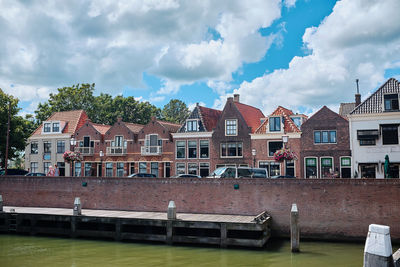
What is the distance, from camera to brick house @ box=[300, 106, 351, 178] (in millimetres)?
34031

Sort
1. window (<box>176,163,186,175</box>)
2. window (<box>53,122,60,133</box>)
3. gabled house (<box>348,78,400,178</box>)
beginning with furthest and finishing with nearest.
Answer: window (<box>53,122,60,133</box>) → window (<box>176,163,186,175</box>) → gabled house (<box>348,78,400,178</box>)

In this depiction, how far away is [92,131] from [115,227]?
25409 mm

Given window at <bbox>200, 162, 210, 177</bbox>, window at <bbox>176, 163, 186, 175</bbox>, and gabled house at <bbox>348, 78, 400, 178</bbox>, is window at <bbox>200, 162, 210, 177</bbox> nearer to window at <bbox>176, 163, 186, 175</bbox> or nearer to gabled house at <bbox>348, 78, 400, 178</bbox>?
window at <bbox>176, 163, 186, 175</bbox>

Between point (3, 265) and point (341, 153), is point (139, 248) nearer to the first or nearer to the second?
point (3, 265)

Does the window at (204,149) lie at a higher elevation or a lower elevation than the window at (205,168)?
higher

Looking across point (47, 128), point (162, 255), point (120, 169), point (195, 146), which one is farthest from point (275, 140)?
point (47, 128)

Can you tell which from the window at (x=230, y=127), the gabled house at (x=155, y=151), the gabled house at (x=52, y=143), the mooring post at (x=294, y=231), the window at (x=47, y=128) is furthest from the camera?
the window at (x=47, y=128)

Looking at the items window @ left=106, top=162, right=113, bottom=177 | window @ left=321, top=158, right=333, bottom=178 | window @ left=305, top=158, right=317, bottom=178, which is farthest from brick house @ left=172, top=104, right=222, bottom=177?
window @ left=321, top=158, right=333, bottom=178

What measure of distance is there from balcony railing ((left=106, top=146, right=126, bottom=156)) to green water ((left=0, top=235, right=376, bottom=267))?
867 inches

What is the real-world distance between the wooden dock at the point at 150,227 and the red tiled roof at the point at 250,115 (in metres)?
17.7

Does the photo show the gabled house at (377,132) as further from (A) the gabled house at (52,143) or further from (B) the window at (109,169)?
(A) the gabled house at (52,143)

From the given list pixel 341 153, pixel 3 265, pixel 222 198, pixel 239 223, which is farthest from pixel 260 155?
pixel 3 265

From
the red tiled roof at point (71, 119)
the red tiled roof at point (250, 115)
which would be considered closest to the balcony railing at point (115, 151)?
the red tiled roof at point (71, 119)

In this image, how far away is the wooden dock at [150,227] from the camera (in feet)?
65.9
